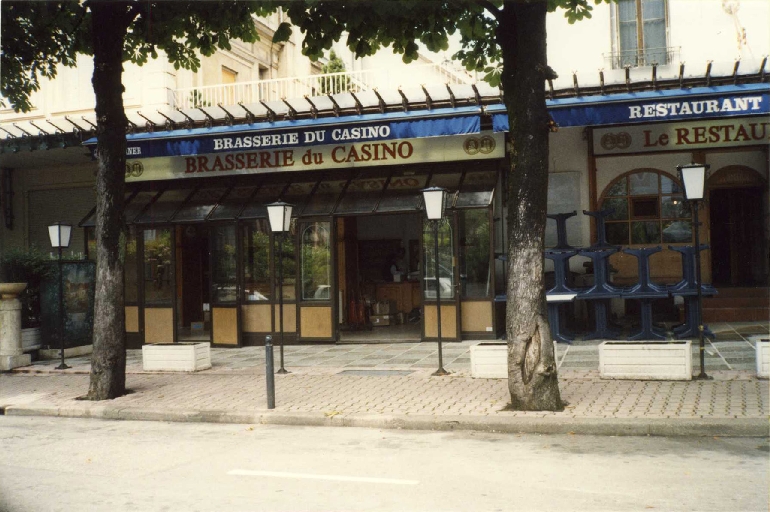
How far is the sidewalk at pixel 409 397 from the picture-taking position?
747 centimetres

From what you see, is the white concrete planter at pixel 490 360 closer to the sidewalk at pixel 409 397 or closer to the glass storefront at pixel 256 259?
the sidewalk at pixel 409 397

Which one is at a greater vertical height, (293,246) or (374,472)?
(293,246)

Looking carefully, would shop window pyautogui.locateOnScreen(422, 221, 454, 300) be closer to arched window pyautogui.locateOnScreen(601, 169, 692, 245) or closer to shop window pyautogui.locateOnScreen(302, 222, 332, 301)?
shop window pyautogui.locateOnScreen(302, 222, 332, 301)

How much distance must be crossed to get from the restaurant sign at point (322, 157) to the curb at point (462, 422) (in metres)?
7.20

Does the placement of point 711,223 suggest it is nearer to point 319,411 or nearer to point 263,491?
point 319,411

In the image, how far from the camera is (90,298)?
49.6ft

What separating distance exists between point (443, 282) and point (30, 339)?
27.5 ft

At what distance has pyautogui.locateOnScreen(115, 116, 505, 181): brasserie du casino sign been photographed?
45.7 ft

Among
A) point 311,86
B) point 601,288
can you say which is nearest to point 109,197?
point 311,86

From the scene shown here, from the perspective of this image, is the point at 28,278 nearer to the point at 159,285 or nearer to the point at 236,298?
the point at 159,285

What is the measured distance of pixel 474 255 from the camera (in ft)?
46.4

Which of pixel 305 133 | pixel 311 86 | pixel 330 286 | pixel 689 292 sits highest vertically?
pixel 311 86

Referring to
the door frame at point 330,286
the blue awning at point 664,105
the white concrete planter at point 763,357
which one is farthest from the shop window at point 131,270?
the white concrete planter at point 763,357

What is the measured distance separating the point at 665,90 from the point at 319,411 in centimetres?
868
